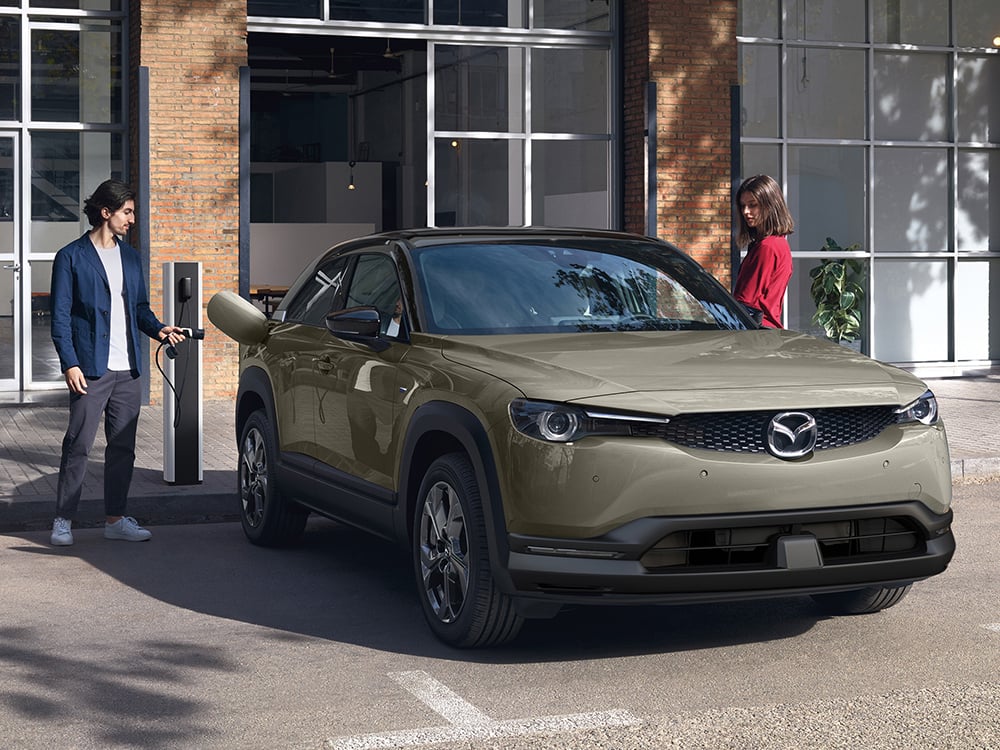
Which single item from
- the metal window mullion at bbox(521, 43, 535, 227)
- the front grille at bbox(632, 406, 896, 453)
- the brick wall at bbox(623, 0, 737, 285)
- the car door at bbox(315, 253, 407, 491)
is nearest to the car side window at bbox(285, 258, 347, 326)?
the car door at bbox(315, 253, 407, 491)

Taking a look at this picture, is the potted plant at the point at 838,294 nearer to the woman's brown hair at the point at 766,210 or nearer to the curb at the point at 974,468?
the curb at the point at 974,468

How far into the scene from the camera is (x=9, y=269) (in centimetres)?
1697

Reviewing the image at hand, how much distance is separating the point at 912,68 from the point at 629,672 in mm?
15988

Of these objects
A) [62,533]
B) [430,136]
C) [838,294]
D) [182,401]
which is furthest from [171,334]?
[838,294]

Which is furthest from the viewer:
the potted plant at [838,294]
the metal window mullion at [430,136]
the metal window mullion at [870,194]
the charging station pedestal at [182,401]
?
the metal window mullion at [870,194]

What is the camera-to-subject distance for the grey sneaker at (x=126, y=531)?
29.8 feet

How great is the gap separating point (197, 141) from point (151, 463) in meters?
5.76

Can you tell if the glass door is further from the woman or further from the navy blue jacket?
the woman

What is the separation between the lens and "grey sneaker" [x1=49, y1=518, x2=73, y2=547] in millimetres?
8867

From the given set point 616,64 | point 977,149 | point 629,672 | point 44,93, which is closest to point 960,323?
point 977,149

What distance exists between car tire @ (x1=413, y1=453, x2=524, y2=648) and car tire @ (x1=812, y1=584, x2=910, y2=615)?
1.55 m

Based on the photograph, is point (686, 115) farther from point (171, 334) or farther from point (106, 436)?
point (106, 436)

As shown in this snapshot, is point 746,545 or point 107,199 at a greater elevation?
point 107,199

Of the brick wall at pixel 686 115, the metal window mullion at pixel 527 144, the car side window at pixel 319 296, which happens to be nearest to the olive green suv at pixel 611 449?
the car side window at pixel 319 296
